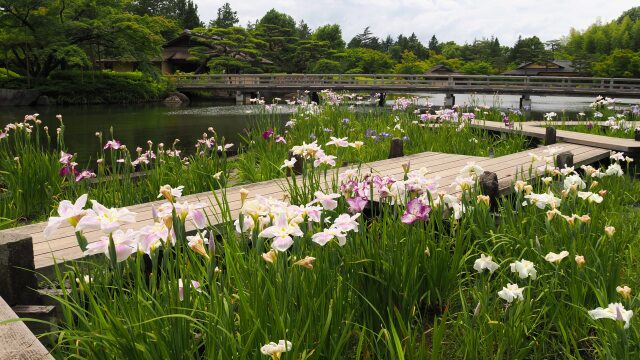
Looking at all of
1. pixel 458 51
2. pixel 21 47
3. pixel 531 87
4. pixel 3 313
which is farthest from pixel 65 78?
pixel 458 51

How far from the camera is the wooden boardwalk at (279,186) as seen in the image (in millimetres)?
2504

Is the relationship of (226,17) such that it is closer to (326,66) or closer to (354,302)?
(326,66)

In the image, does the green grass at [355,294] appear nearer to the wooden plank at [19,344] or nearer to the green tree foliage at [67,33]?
the wooden plank at [19,344]

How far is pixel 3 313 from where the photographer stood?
1579 mm

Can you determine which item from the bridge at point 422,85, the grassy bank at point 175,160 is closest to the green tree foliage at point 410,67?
the bridge at point 422,85

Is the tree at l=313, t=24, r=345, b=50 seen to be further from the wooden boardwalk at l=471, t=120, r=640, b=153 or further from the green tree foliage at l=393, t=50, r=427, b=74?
the wooden boardwalk at l=471, t=120, r=640, b=153

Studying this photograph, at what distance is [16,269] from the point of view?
6.59ft

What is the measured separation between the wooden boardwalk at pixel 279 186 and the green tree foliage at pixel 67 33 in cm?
2280

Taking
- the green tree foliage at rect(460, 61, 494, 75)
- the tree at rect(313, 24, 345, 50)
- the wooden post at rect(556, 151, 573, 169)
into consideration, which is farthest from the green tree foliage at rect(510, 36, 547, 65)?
the wooden post at rect(556, 151, 573, 169)

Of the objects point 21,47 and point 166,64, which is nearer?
point 21,47

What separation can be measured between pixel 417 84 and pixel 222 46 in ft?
52.0

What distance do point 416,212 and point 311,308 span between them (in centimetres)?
58

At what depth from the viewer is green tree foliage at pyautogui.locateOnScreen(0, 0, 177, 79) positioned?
24438mm

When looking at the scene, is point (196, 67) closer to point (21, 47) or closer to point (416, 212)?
point (21, 47)
